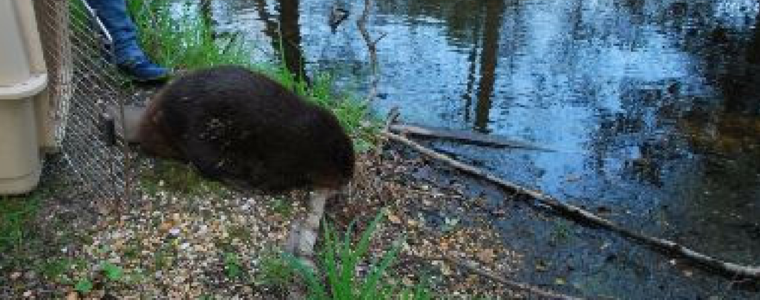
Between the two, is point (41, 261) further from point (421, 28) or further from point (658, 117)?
point (421, 28)

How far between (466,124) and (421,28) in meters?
1.96

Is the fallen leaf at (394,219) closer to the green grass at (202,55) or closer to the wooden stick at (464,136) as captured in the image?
the green grass at (202,55)

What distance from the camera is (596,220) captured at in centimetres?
500

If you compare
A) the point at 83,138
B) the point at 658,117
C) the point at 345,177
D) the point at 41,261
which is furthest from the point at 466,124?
the point at 41,261

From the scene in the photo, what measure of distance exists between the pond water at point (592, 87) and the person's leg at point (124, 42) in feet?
4.16

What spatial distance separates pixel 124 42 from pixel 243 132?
1307mm

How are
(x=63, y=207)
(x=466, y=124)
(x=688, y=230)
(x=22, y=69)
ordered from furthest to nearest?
1. (x=466, y=124)
2. (x=688, y=230)
3. (x=63, y=207)
4. (x=22, y=69)

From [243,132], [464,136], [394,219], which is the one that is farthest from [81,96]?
[464,136]

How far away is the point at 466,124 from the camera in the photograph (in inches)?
254

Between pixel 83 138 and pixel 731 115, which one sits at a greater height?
pixel 83 138

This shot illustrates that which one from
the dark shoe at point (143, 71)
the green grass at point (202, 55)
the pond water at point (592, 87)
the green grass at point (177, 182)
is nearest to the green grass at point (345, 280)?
the green grass at point (177, 182)

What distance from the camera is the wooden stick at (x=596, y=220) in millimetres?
4582

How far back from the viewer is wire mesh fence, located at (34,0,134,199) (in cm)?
393

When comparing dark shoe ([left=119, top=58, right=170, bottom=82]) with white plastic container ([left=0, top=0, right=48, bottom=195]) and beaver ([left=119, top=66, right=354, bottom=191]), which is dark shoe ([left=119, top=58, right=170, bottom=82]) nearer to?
beaver ([left=119, top=66, right=354, bottom=191])
